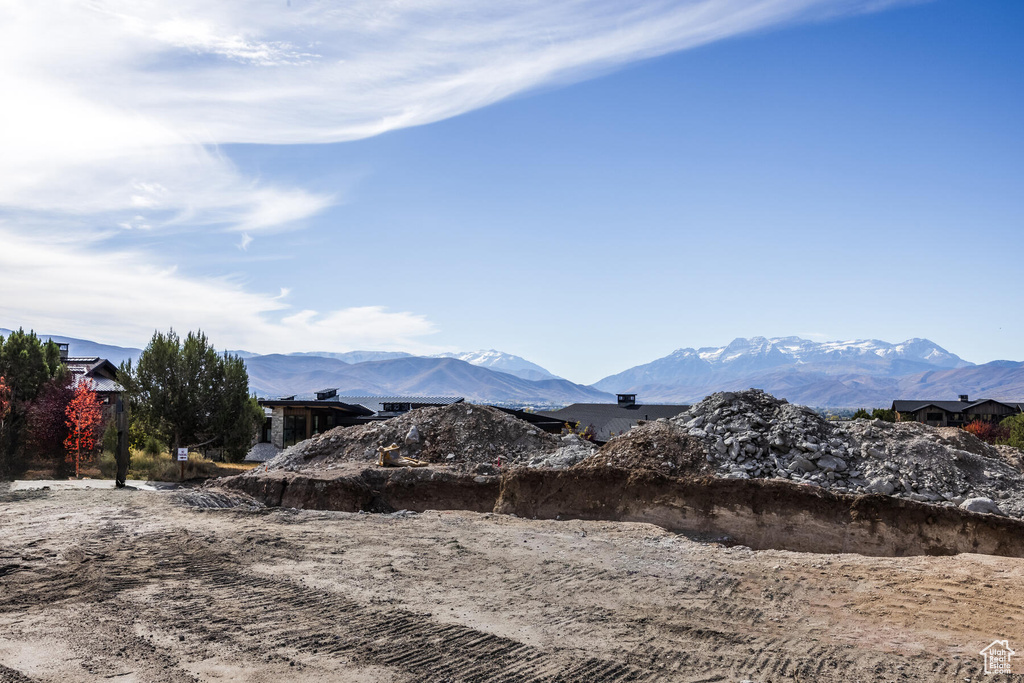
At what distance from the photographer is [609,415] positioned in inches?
2243

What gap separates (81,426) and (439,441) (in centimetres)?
1572

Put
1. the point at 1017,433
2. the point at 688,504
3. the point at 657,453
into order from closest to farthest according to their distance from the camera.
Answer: the point at 688,504
the point at 657,453
the point at 1017,433

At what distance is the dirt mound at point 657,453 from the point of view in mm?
17016

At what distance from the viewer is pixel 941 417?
2643 inches

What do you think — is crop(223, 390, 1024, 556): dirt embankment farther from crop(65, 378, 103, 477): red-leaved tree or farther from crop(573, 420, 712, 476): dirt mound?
crop(65, 378, 103, 477): red-leaved tree

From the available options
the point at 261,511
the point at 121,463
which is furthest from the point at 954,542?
the point at 121,463

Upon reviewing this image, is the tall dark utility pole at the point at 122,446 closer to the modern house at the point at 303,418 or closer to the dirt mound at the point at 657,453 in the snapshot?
the modern house at the point at 303,418

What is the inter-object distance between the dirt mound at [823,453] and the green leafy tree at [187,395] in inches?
747

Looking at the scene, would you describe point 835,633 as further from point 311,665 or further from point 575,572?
point 311,665

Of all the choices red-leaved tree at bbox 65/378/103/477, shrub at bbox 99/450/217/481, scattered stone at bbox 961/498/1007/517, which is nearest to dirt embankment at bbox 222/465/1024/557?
scattered stone at bbox 961/498/1007/517

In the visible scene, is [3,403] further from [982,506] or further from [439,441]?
[982,506]

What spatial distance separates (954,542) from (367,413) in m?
32.8

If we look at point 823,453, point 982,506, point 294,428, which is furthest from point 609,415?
point 982,506

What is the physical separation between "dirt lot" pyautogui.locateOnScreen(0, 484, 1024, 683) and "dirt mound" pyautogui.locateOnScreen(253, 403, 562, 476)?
9771mm
